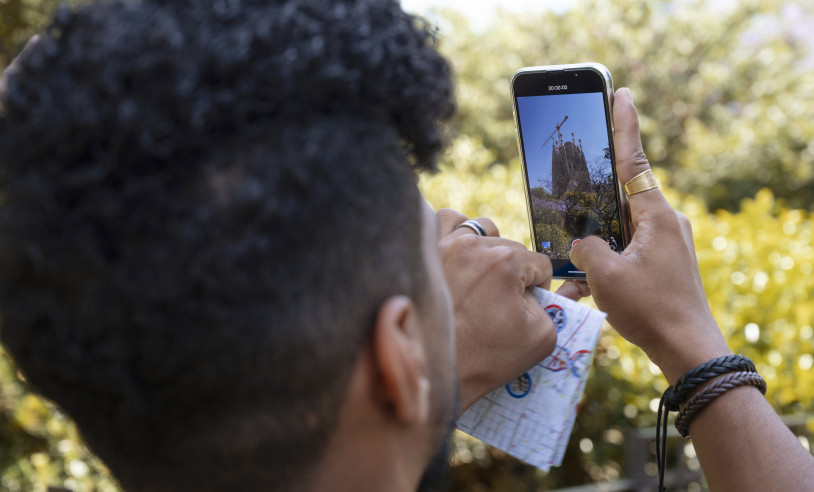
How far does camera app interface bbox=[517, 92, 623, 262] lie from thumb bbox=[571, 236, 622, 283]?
10cm

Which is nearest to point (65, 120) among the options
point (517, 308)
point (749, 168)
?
point (517, 308)

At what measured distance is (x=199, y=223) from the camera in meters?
0.82

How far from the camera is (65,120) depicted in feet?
2.68

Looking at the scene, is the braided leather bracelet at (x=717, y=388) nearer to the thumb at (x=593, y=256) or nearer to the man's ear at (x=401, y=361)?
the thumb at (x=593, y=256)

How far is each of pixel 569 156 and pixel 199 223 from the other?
117cm

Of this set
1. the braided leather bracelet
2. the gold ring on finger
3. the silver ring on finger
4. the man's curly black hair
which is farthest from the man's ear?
the gold ring on finger

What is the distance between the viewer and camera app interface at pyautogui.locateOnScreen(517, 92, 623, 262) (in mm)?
1714

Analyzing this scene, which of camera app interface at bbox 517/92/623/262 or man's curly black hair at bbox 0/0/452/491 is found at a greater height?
man's curly black hair at bbox 0/0/452/491

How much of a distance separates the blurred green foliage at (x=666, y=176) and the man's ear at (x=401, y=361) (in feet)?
1.18

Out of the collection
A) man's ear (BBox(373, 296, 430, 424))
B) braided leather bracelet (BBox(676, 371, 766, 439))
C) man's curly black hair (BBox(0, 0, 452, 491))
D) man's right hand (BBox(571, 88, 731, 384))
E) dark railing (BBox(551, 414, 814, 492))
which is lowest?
dark railing (BBox(551, 414, 814, 492))

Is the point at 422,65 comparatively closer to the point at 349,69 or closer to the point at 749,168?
the point at 349,69

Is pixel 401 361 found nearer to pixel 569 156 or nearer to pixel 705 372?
pixel 705 372

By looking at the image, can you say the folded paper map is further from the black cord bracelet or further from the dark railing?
the dark railing

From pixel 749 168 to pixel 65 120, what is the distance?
10.4m
